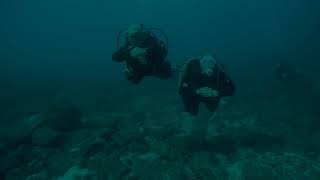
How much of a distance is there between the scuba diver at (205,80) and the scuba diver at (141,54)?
0.51m

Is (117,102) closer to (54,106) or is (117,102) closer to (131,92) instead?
(131,92)

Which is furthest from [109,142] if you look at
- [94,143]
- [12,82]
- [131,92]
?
[12,82]

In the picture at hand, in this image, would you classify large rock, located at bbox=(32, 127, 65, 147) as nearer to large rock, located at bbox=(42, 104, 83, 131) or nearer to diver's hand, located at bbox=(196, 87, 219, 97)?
large rock, located at bbox=(42, 104, 83, 131)

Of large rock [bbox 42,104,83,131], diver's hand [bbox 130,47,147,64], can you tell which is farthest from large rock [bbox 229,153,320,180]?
large rock [bbox 42,104,83,131]

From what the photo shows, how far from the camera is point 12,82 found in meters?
26.5

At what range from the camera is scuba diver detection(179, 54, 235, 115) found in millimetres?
5691

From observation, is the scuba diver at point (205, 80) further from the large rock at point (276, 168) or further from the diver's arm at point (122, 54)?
the large rock at point (276, 168)

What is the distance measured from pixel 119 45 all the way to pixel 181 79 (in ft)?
4.85

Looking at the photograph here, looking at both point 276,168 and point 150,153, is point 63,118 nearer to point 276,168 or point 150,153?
point 150,153

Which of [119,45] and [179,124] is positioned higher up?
[119,45]

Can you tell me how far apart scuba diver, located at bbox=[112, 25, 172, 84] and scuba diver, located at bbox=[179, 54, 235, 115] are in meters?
0.51

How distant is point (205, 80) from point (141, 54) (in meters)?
1.22

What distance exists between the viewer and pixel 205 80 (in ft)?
18.7

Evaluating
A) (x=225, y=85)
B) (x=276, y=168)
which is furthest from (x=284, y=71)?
(x=225, y=85)
